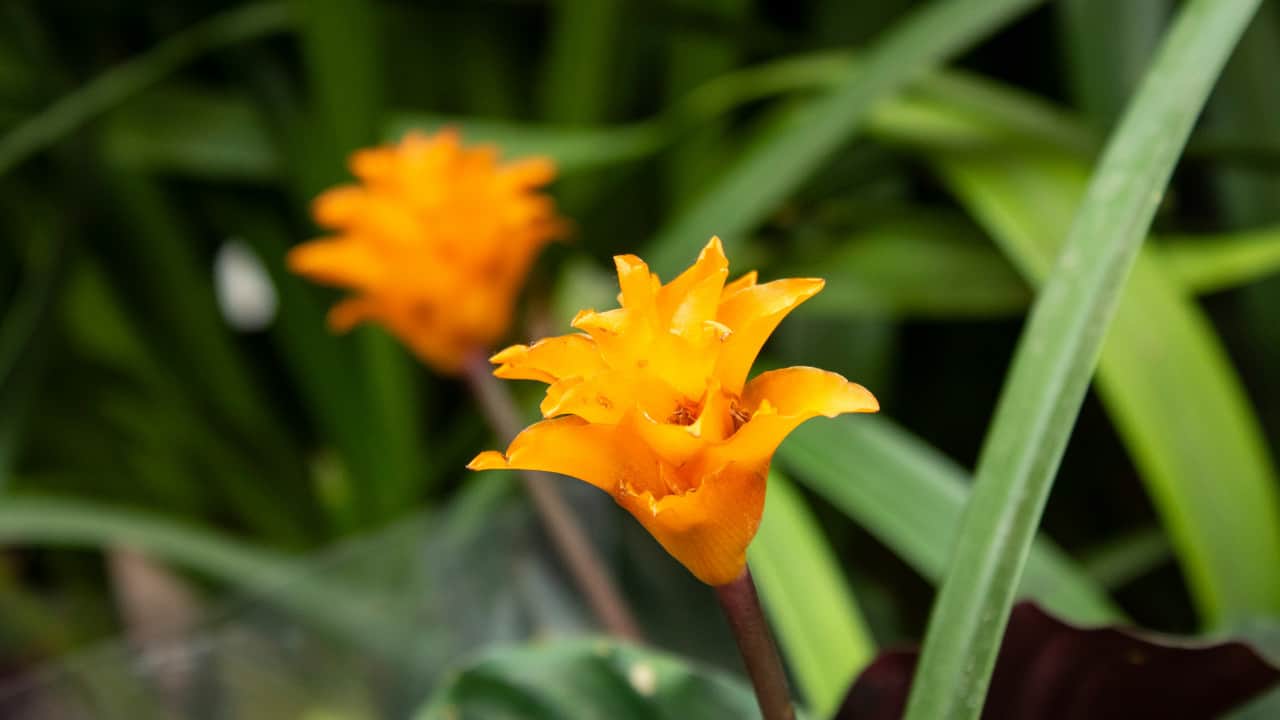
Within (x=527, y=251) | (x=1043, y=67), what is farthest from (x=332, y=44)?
(x=1043, y=67)

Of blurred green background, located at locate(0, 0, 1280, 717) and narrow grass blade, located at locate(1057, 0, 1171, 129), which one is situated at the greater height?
narrow grass blade, located at locate(1057, 0, 1171, 129)

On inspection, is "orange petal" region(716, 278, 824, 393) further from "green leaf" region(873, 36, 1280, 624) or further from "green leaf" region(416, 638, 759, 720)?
"green leaf" region(873, 36, 1280, 624)

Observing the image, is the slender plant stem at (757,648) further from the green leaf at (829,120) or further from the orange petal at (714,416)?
the green leaf at (829,120)

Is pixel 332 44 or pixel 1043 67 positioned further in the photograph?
pixel 1043 67

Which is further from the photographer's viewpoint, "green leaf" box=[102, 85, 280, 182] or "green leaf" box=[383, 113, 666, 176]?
"green leaf" box=[102, 85, 280, 182]

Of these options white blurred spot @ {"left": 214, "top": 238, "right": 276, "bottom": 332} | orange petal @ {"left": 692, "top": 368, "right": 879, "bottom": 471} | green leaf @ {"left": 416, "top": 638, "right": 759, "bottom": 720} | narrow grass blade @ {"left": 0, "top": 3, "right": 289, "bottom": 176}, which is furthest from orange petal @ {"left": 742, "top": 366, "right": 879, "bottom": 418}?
white blurred spot @ {"left": 214, "top": 238, "right": 276, "bottom": 332}

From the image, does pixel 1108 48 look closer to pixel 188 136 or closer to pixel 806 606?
pixel 806 606

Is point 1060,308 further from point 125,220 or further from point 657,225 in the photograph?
point 125,220
